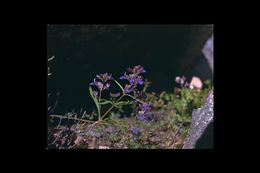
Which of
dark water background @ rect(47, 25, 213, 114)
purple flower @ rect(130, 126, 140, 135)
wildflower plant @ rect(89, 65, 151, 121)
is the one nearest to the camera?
wildflower plant @ rect(89, 65, 151, 121)

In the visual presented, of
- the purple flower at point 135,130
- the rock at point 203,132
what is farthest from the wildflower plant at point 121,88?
the rock at point 203,132

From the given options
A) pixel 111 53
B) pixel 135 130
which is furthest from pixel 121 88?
pixel 111 53

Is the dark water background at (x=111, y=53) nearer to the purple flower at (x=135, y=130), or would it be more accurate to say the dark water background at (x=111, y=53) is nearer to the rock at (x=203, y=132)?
the purple flower at (x=135, y=130)

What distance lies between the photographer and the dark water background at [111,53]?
455 cm

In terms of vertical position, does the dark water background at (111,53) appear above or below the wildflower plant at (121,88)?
above

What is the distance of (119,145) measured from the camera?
3.77 meters

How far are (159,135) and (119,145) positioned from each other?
18.2 inches

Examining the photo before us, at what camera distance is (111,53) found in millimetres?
4883

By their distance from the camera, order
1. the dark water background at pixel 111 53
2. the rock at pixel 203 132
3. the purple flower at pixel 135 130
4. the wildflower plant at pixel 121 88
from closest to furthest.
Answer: the rock at pixel 203 132
the wildflower plant at pixel 121 88
the purple flower at pixel 135 130
the dark water background at pixel 111 53

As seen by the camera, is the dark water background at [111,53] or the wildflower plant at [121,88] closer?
the wildflower plant at [121,88]

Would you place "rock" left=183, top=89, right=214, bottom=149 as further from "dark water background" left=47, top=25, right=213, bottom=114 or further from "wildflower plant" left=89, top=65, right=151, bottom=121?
"dark water background" left=47, top=25, right=213, bottom=114

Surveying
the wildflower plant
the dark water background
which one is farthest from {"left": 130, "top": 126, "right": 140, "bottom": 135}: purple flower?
the dark water background

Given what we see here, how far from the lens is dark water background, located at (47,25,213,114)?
4.55m
